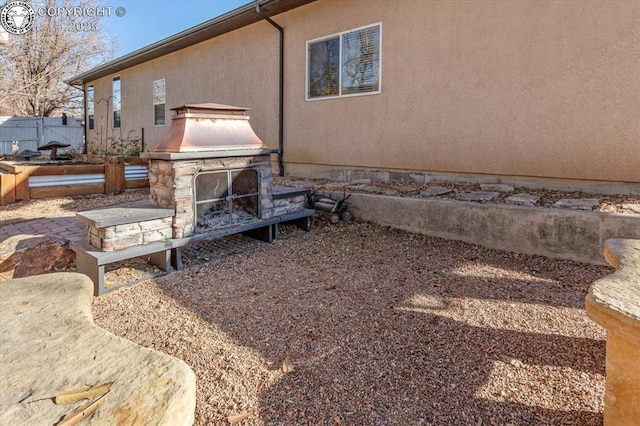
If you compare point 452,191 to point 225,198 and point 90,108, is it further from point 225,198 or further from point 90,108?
point 90,108

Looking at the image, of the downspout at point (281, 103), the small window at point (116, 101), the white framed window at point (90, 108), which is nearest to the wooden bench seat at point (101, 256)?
the downspout at point (281, 103)

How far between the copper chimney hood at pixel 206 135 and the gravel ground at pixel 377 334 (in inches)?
43.3

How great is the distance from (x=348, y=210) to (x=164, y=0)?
50.8ft

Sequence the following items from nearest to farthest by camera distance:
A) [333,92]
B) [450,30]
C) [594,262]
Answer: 1. [594,262]
2. [450,30]
3. [333,92]

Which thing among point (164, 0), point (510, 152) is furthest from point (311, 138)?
point (164, 0)

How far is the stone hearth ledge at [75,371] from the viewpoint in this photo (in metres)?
1.28

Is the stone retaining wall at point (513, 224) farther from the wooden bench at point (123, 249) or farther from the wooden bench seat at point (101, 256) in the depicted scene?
the wooden bench seat at point (101, 256)

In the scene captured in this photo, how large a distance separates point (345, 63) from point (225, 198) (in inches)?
146

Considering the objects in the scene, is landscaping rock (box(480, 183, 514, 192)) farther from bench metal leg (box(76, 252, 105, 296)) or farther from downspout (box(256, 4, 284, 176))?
bench metal leg (box(76, 252, 105, 296))

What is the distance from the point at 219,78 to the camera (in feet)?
31.1

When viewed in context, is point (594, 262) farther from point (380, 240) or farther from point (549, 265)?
point (380, 240)

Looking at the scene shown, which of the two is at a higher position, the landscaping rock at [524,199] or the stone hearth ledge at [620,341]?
the landscaping rock at [524,199]

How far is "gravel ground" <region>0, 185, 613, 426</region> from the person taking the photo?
2.01m

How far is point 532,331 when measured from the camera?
2684mm
